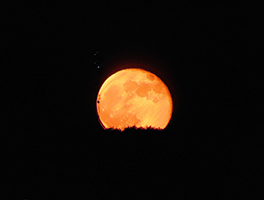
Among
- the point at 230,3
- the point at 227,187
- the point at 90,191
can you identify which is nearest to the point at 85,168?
the point at 90,191

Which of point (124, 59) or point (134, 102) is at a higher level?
point (124, 59)

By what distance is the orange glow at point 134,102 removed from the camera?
7.29ft

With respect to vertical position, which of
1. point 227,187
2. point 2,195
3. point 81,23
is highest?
point 81,23

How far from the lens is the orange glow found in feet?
7.29

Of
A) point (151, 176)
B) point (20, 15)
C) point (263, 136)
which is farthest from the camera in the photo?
point (20, 15)

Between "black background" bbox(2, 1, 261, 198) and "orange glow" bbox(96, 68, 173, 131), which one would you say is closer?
"orange glow" bbox(96, 68, 173, 131)

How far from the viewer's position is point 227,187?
5.63 ft

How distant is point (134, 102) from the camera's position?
2.24 metres

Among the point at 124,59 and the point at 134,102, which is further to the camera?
the point at 124,59

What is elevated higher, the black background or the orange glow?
the black background

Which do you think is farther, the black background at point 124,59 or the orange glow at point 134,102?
the black background at point 124,59

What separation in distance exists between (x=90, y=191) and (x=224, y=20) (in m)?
3.01

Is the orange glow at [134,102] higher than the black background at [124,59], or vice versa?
the black background at [124,59]

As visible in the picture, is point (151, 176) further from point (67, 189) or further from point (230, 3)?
point (230, 3)
